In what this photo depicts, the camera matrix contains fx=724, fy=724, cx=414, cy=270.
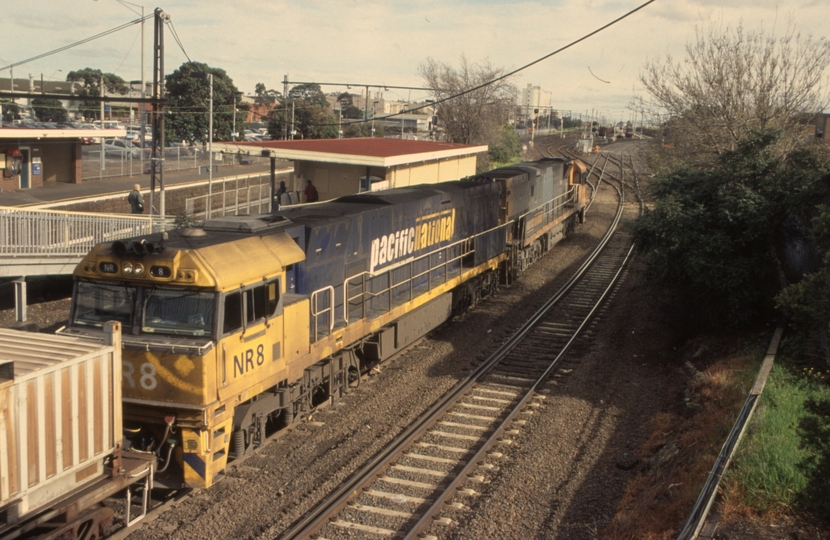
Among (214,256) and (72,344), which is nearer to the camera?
(72,344)

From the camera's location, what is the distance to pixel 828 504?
22.2 ft

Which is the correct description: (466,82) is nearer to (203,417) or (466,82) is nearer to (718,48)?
(718,48)

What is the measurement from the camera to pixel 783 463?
8.24m

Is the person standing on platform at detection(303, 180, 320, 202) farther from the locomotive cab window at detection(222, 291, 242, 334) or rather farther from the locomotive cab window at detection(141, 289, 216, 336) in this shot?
the locomotive cab window at detection(141, 289, 216, 336)

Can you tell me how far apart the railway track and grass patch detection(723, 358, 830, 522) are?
3.45 metres

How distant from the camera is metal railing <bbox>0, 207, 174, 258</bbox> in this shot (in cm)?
1800

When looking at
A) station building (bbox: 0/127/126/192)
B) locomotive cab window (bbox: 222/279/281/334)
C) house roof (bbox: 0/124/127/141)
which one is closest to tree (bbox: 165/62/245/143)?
station building (bbox: 0/127/126/192)

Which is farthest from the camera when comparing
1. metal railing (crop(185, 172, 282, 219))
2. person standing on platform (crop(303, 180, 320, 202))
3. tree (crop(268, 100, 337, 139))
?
tree (crop(268, 100, 337, 139))

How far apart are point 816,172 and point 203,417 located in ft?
43.9

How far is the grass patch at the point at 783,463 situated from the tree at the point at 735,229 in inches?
213

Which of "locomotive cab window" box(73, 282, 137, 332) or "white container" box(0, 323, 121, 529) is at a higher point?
"locomotive cab window" box(73, 282, 137, 332)

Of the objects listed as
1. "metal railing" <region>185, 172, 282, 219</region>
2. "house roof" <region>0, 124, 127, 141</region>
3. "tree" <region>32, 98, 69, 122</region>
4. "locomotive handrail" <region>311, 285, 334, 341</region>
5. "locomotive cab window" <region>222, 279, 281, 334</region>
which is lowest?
"locomotive handrail" <region>311, 285, 334, 341</region>

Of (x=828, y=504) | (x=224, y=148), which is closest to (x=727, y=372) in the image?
(x=828, y=504)

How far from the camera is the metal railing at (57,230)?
59.1 ft
